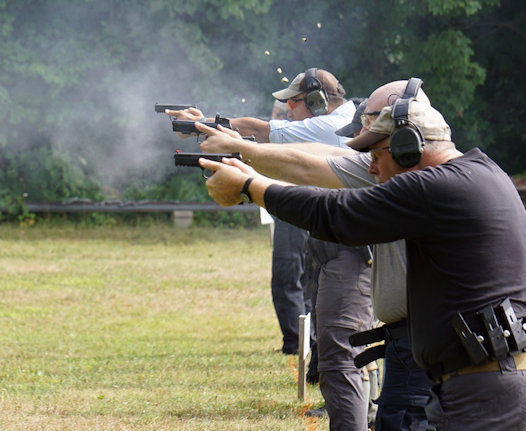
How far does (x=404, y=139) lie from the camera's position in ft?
9.14

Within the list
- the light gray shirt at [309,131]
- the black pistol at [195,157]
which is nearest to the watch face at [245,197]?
the black pistol at [195,157]

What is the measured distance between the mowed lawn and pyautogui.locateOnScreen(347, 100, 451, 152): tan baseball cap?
8.92ft

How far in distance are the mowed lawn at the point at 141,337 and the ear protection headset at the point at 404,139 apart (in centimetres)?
281

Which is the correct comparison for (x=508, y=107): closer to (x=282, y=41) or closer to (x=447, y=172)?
(x=282, y=41)

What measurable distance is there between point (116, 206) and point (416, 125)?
48.4 feet

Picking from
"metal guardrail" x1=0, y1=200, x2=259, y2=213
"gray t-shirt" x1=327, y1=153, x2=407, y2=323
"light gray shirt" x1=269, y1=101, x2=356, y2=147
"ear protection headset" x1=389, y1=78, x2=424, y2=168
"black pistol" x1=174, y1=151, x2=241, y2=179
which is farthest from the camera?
"metal guardrail" x1=0, y1=200, x2=259, y2=213

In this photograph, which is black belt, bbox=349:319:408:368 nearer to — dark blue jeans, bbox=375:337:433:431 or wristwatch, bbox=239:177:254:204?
dark blue jeans, bbox=375:337:433:431

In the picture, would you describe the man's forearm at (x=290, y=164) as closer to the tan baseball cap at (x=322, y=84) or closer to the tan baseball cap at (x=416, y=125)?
the tan baseball cap at (x=416, y=125)

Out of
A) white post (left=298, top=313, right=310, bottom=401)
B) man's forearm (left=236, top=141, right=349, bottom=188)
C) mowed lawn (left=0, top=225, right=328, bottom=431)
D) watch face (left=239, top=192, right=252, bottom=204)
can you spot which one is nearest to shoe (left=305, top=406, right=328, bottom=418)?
mowed lawn (left=0, top=225, right=328, bottom=431)

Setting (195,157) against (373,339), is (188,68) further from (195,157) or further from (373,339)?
(195,157)

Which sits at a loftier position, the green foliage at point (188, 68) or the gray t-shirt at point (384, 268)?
the green foliage at point (188, 68)

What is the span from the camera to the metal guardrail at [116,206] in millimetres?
17094

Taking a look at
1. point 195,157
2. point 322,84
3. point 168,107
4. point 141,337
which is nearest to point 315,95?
point 322,84

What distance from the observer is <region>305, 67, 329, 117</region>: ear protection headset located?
518 cm
